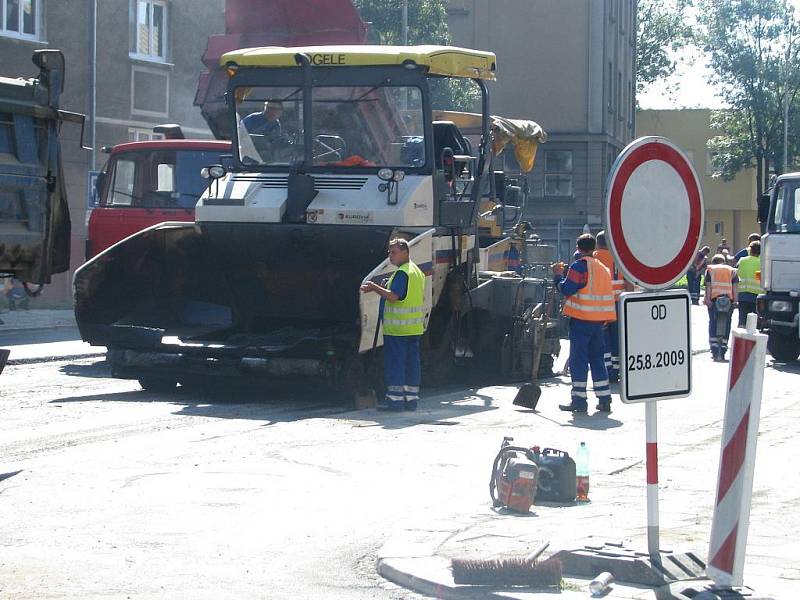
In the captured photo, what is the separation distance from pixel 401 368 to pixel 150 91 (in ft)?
70.5

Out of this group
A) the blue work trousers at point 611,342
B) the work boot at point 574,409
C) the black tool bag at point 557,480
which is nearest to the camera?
the black tool bag at point 557,480

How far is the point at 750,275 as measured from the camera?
70.8 feet

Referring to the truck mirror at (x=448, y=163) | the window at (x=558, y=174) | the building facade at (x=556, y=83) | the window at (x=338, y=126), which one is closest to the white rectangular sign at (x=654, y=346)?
the window at (x=338, y=126)

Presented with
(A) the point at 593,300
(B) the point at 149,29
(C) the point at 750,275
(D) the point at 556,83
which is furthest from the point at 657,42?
(A) the point at 593,300

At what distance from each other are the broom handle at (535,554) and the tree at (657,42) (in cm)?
6491

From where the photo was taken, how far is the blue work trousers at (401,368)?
1251 cm

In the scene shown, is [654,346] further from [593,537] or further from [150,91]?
[150,91]

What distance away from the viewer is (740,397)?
622 cm

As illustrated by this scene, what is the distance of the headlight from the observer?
19734mm

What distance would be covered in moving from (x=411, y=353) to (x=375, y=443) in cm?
230

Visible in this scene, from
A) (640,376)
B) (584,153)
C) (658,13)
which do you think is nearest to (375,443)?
(640,376)

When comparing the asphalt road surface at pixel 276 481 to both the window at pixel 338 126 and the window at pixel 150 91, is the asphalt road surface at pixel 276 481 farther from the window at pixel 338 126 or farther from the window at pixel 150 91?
the window at pixel 150 91

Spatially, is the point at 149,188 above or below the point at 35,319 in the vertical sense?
above

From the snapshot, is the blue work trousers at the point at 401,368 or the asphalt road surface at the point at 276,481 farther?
the blue work trousers at the point at 401,368
